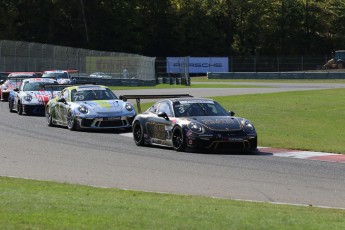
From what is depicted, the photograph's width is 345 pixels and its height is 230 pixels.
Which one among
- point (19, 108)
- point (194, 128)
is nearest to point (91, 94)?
point (19, 108)

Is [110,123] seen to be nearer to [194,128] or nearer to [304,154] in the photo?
[194,128]

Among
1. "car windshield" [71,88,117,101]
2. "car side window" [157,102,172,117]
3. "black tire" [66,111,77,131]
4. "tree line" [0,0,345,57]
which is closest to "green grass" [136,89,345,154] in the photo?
"car side window" [157,102,172,117]

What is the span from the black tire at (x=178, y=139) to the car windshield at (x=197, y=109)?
63 centimetres

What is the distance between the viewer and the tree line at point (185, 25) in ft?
318

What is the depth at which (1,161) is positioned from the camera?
1684 centimetres

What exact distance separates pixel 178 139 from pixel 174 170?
375 cm

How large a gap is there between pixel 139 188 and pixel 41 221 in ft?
15.9

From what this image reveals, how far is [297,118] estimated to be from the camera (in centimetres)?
Answer: 2830

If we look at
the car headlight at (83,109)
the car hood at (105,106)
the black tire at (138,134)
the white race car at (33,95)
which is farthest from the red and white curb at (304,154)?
the white race car at (33,95)

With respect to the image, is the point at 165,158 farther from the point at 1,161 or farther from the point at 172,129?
the point at 1,161

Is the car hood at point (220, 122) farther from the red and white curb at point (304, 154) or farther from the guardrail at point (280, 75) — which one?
the guardrail at point (280, 75)

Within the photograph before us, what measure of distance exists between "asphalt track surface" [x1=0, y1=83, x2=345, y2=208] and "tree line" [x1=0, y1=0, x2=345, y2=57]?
76085 mm

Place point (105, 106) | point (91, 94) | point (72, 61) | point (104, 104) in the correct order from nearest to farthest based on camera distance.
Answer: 1. point (105, 106)
2. point (104, 104)
3. point (91, 94)
4. point (72, 61)

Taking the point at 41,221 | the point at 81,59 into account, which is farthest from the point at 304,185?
the point at 81,59
